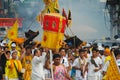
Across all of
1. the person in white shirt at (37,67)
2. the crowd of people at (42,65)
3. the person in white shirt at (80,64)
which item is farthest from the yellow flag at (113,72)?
the person in white shirt at (80,64)

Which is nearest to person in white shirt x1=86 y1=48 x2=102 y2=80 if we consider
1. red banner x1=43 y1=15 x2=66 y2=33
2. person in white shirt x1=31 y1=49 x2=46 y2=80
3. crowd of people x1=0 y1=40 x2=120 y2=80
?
crowd of people x1=0 y1=40 x2=120 y2=80

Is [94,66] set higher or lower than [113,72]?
lower

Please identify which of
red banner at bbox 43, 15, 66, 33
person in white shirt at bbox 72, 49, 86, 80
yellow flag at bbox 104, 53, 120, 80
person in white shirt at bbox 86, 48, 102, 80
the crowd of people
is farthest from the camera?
person in white shirt at bbox 72, 49, 86, 80

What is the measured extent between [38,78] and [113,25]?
3837cm

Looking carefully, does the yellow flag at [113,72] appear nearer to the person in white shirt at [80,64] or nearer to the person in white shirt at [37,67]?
the person in white shirt at [37,67]

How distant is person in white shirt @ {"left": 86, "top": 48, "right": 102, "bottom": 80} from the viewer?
16145 mm

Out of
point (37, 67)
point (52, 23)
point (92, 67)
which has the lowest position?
point (92, 67)

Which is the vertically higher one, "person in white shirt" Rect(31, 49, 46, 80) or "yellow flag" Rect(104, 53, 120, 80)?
"yellow flag" Rect(104, 53, 120, 80)

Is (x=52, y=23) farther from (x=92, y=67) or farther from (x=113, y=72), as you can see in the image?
(x=92, y=67)

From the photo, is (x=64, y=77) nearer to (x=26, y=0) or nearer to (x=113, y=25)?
(x=113, y=25)

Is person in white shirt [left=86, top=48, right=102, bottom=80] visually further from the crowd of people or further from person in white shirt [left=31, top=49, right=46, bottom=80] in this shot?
person in white shirt [left=31, top=49, right=46, bottom=80]

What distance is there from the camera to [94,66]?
53.2 ft

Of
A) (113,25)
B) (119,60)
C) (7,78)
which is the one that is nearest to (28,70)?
(7,78)

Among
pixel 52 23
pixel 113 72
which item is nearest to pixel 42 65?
pixel 52 23
